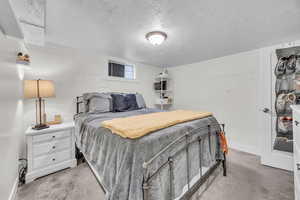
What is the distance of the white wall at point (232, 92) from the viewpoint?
2.68 m

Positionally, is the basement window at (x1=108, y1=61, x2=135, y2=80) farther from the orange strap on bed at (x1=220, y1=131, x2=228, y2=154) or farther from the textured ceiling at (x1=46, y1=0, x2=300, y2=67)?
the orange strap on bed at (x1=220, y1=131, x2=228, y2=154)

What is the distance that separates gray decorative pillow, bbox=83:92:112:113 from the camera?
7.70 feet

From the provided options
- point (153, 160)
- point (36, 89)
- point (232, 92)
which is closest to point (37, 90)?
point (36, 89)

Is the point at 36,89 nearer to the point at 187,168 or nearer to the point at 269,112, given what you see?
the point at 187,168

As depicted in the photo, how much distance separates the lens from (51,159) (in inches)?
74.7

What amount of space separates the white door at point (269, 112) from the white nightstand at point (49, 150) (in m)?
3.39

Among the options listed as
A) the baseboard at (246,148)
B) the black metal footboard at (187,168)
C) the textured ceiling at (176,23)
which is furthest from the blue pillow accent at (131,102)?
the baseboard at (246,148)

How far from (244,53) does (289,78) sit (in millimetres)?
1022

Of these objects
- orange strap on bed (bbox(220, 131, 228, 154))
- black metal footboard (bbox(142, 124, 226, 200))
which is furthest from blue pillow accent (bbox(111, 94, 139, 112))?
orange strap on bed (bbox(220, 131, 228, 154))

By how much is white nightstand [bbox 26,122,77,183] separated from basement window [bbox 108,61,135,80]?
1765 millimetres

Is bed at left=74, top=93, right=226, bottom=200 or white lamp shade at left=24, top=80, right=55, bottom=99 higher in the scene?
white lamp shade at left=24, top=80, right=55, bottom=99

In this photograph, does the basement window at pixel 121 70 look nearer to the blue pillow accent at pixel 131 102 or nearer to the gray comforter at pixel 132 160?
the blue pillow accent at pixel 131 102

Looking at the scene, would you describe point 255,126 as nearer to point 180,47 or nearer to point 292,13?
point 292,13

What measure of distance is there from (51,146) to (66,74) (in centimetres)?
142
